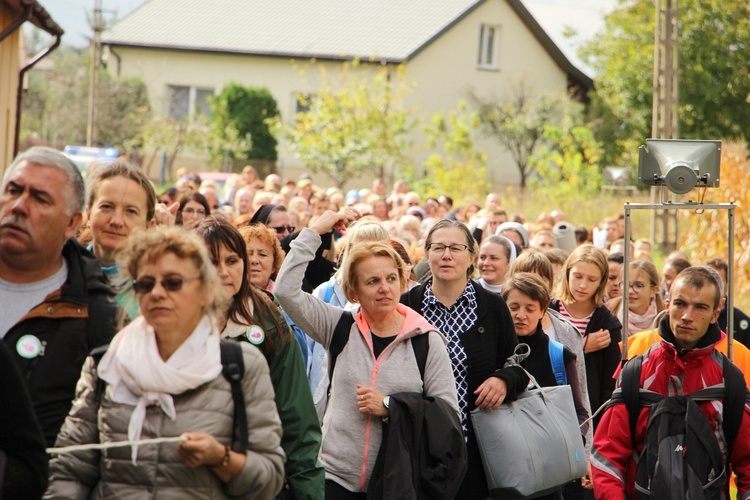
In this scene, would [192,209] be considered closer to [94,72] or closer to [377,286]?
[377,286]

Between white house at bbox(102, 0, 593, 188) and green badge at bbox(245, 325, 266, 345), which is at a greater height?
white house at bbox(102, 0, 593, 188)

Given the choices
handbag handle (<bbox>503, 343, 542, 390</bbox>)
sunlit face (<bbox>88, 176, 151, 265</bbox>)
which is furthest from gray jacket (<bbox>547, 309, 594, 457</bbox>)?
sunlit face (<bbox>88, 176, 151, 265</bbox>)

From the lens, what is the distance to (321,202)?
17281mm

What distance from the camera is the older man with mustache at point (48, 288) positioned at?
350 centimetres

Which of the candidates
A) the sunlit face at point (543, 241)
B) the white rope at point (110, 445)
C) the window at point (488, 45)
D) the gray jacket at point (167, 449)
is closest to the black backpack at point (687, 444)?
the gray jacket at point (167, 449)

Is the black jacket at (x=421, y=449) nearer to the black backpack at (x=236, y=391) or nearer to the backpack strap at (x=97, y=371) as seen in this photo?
the black backpack at (x=236, y=391)

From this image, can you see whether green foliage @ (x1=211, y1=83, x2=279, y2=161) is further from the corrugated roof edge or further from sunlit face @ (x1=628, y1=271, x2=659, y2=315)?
sunlit face @ (x1=628, y1=271, x2=659, y2=315)

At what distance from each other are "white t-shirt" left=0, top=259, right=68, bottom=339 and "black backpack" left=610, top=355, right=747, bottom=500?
2.94 m

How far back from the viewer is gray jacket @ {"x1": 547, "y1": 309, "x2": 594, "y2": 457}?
674 centimetres

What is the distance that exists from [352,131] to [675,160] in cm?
3351

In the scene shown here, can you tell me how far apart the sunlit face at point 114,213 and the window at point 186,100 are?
47535 millimetres

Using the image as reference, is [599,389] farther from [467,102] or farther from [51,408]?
[467,102]

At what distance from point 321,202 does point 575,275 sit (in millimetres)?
9586

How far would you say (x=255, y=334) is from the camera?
453 cm
